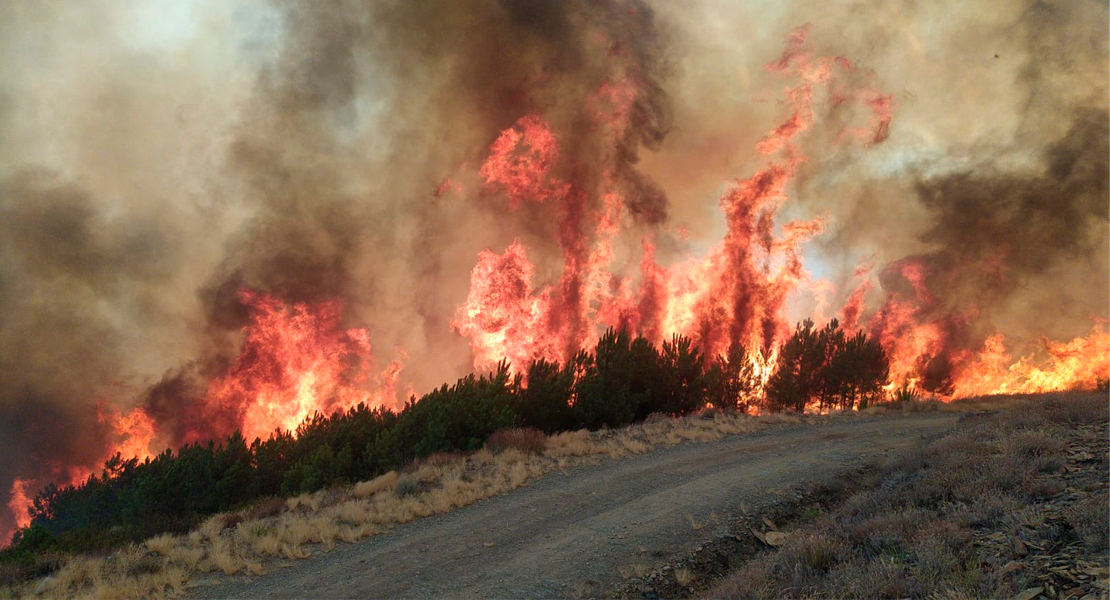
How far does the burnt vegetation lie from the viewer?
19281mm

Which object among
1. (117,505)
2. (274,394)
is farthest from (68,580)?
(274,394)

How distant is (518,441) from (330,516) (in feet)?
21.5

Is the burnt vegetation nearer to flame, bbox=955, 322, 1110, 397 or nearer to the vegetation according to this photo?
the vegetation

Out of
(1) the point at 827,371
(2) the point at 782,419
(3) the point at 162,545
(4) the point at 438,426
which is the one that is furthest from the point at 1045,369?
(3) the point at 162,545

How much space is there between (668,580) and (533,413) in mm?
13962

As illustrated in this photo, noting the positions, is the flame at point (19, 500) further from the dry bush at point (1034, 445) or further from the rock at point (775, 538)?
the dry bush at point (1034, 445)

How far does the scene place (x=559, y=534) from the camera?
10.9m

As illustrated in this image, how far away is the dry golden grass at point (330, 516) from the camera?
9.83 m

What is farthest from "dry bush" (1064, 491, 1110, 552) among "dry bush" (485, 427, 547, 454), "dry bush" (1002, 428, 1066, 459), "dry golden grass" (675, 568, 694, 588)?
"dry bush" (485, 427, 547, 454)

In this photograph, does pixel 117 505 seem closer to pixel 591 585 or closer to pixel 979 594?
pixel 591 585

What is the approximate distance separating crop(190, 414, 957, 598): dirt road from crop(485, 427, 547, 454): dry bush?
230cm

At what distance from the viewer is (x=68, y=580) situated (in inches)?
387

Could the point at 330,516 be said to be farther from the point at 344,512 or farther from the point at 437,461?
the point at 437,461

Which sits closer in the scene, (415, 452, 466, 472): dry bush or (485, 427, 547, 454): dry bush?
(415, 452, 466, 472): dry bush
